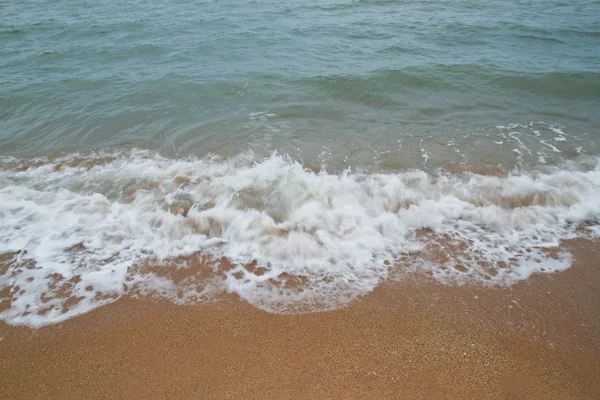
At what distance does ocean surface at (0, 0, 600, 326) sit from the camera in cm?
371

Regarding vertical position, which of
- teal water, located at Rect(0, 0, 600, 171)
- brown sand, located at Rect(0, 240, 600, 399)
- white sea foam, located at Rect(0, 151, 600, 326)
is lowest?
brown sand, located at Rect(0, 240, 600, 399)

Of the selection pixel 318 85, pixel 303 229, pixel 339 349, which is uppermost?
pixel 318 85

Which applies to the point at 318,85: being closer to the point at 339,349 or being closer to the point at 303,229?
the point at 303,229

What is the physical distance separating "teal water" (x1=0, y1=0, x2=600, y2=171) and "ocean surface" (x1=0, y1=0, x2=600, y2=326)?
2.4 inches

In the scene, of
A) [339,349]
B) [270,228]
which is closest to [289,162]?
[270,228]

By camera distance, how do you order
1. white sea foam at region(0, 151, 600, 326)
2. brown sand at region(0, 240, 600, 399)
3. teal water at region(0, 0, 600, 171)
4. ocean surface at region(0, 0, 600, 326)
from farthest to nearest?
teal water at region(0, 0, 600, 171) < ocean surface at region(0, 0, 600, 326) < white sea foam at region(0, 151, 600, 326) < brown sand at region(0, 240, 600, 399)

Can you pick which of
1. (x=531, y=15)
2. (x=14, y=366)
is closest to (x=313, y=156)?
(x=14, y=366)

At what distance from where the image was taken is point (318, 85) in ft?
28.0

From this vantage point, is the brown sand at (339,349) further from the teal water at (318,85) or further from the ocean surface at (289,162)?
the teal water at (318,85)

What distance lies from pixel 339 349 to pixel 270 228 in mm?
1709

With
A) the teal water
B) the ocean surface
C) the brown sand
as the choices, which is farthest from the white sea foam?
the teal water

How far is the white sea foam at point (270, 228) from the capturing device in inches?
140

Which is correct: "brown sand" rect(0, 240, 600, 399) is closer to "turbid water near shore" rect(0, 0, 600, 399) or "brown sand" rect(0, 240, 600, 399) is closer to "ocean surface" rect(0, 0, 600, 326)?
"turbid water near shore" rect(0, 0, 600, 399)

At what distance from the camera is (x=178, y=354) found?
2914 millimetres
